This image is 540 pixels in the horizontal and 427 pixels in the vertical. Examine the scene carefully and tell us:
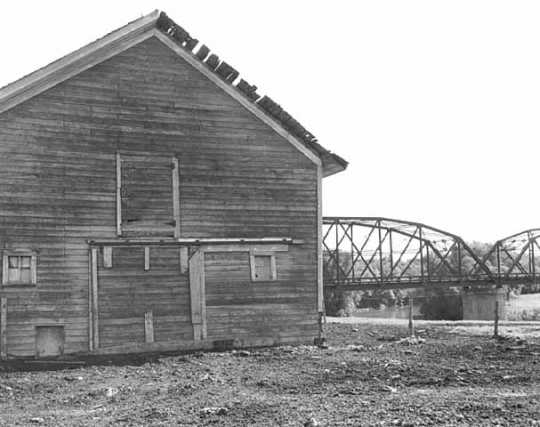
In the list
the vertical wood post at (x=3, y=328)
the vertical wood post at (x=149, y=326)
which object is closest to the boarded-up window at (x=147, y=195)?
the vertical wood post at (x=149, y=326)

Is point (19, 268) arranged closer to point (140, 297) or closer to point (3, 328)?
point (3, 328)

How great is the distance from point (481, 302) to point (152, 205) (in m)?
35.5

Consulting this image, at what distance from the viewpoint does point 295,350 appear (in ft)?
61.8

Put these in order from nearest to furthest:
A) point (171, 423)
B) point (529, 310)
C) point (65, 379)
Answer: point (171, 423), point (65, 379), point (529, 310)

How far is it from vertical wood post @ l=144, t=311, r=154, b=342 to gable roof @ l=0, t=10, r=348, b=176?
6422 mm

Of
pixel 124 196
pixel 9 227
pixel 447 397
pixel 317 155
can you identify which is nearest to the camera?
pixel 447 397

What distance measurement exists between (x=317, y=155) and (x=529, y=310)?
43.1 meters

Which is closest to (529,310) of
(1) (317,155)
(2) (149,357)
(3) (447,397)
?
(1) (317,155)

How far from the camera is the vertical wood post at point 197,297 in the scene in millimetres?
18844

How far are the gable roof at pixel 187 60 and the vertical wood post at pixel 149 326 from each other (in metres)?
6.42

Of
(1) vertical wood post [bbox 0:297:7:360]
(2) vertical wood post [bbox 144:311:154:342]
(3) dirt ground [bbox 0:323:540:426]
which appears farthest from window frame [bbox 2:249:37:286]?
(2) vertical wood post [bbox 144:311:154:342]

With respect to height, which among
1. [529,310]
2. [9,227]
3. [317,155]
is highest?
[317,155]

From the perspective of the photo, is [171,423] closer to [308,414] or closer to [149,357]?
[308,414]

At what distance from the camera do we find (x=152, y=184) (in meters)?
18.9
